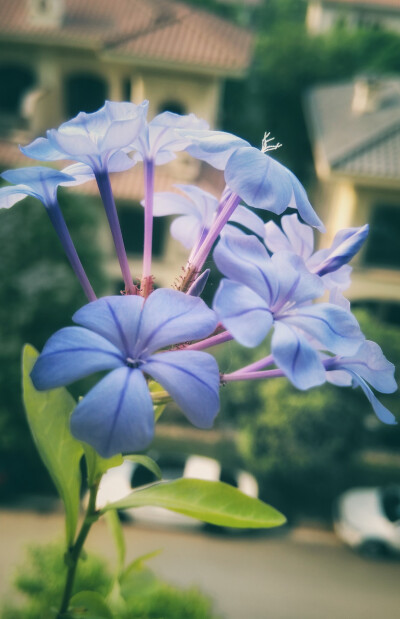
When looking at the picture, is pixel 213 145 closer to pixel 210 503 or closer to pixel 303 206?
pixel 303 206

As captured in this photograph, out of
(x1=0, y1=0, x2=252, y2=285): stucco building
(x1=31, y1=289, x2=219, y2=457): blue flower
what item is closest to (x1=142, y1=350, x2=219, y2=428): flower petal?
(x1=31, y1=289, x2=219, y2=457): blue flower

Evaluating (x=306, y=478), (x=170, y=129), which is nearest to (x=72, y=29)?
(x=306, y=478)

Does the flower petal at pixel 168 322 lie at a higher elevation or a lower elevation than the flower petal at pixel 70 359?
higher

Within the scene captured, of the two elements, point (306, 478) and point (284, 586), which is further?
point (306, 478)

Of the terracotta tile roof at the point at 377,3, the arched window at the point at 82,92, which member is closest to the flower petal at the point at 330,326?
the arched window at the point at 82,92

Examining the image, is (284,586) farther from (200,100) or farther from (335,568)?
(200,100)

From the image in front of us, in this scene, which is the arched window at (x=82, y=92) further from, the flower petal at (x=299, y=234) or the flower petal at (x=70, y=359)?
the flower petal at (x=70, y=359)
